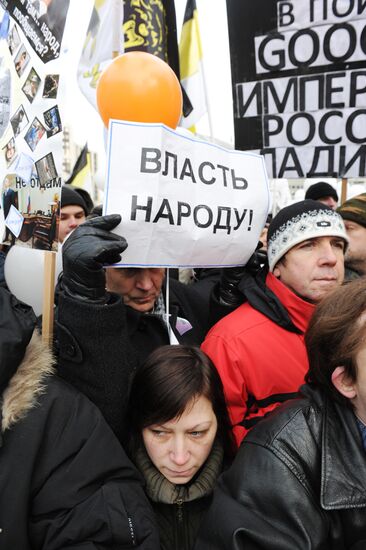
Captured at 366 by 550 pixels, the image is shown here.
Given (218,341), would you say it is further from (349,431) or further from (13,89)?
(13,89)

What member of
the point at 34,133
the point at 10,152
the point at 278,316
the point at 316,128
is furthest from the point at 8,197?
the point at 316,128

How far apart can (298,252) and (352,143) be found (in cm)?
116

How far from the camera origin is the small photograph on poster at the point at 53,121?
1782 mm

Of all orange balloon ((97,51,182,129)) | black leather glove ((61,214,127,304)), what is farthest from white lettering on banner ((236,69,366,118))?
black leather glove ((61,214,127,304))

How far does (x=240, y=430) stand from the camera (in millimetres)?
1896

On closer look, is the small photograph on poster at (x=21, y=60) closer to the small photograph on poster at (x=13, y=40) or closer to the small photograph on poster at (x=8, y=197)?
the small photograph on poster at (x=13, y=40)

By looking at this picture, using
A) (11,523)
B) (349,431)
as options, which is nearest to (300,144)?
(349,431)

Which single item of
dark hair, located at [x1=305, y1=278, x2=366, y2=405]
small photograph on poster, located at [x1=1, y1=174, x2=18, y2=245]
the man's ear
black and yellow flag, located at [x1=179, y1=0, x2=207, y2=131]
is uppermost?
black and yellow flag, located at [x1=179, y1=0, x2=207, y2=131]

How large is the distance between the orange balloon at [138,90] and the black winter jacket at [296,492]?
135cm

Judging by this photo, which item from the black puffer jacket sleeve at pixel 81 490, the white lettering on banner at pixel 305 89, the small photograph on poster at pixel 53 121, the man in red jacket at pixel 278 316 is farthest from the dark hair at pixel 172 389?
the white lettering on banner at pixel 305 89

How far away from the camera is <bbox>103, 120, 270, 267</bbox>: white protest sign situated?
1.74 meters

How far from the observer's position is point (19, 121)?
6.35ft

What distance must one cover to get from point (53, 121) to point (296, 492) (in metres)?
1.48

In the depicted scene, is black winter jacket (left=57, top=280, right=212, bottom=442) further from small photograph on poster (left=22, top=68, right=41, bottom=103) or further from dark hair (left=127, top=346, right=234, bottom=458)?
small photograph on poster (left=22, top=68, right=41, bottom=103)
